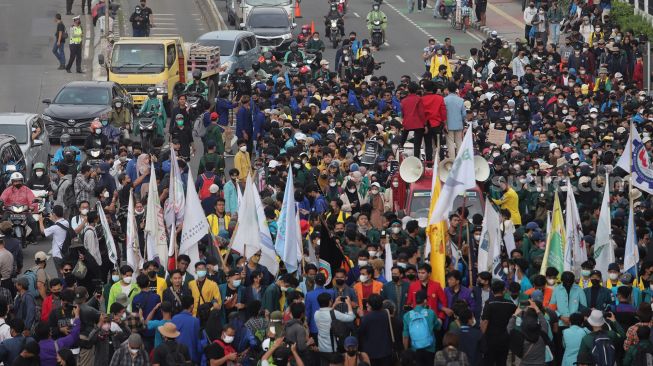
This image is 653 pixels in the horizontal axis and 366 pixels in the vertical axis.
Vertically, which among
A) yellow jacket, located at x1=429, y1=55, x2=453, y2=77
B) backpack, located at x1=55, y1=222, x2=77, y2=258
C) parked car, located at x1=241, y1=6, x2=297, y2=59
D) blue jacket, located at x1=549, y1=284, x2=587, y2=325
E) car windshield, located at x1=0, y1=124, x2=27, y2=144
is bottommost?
parked car, located at x1=241, y1=6, x2=297, y2=59

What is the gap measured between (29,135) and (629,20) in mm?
21239

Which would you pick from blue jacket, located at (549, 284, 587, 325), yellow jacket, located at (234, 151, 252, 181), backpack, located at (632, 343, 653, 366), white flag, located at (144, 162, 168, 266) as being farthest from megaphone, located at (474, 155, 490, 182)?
backpack, located at (632, 343, 653, 366)

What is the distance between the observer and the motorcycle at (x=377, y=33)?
161ft

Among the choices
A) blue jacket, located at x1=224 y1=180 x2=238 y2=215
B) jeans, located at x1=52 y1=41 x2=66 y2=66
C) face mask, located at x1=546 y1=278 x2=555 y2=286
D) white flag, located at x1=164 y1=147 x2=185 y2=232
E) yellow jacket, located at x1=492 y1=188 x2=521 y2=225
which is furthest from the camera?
jeans, located at x1=52 y1=41 x2=66 y2=66

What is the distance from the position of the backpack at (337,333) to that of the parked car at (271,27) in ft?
97.1

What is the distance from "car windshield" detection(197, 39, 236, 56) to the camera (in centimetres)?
4166

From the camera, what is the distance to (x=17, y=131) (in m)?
29.7

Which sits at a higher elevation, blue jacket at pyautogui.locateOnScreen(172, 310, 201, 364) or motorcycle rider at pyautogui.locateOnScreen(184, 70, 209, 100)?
blue jacket at pyautogui.locateOnScreen(172, 310, 201, 364)

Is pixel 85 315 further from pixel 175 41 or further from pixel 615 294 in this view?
pixel 175 41

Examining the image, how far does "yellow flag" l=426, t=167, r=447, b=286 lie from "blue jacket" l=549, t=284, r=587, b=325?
159 cm

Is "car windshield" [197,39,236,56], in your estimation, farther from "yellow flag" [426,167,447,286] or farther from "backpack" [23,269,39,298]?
"backpack" [23,269,39,298]

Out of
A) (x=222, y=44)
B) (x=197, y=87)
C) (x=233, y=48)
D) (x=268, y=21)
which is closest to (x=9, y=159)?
(x=197, y=87)

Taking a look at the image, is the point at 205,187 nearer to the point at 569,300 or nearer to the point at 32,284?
the point at 32,284

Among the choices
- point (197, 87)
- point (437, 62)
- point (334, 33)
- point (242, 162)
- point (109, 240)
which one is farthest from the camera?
point (334, 33)
